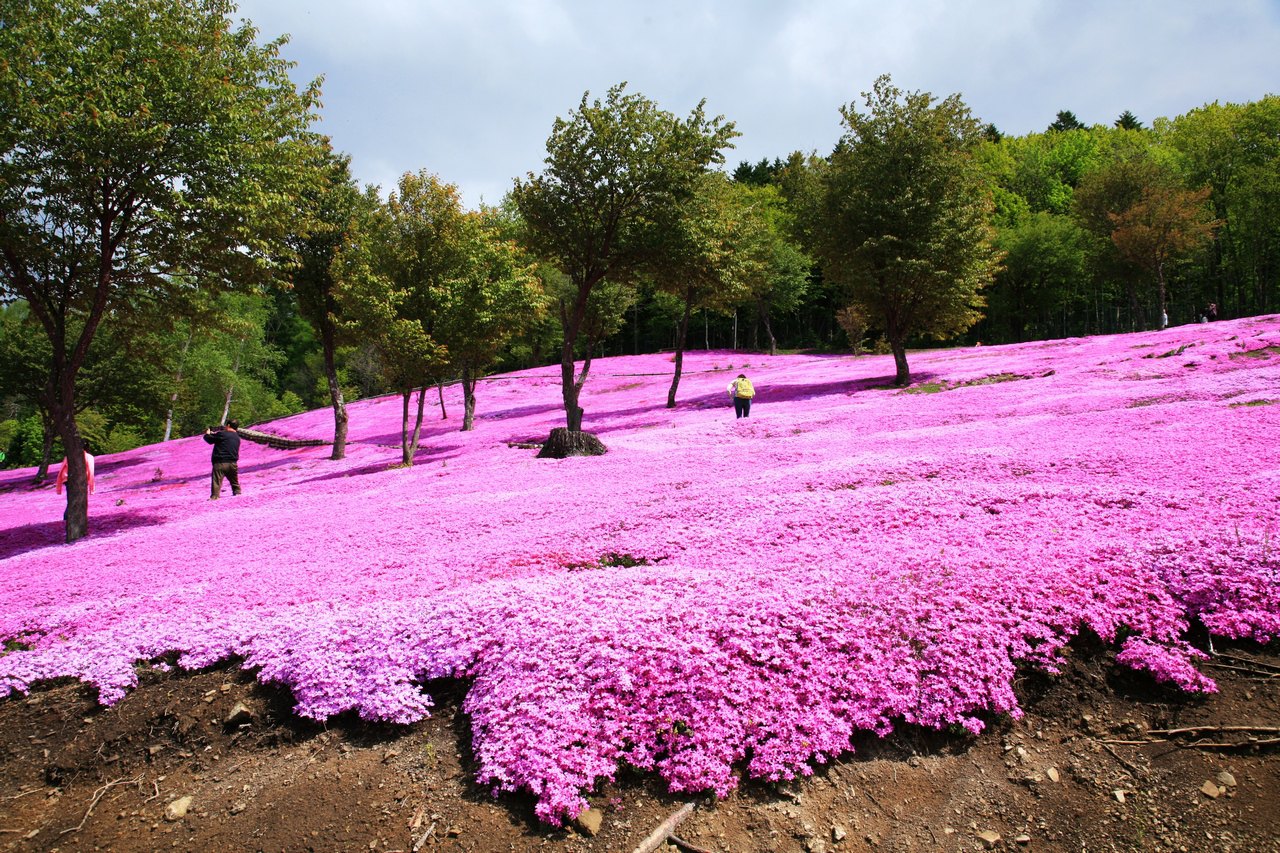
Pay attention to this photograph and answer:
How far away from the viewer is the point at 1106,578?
563cm

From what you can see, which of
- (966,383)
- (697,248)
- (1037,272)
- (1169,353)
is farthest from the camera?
(1037,272)

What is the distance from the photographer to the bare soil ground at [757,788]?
3643 millimetres

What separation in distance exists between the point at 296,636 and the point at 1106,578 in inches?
292

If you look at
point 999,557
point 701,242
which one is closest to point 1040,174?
point 701,242

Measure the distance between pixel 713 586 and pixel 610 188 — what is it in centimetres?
1994

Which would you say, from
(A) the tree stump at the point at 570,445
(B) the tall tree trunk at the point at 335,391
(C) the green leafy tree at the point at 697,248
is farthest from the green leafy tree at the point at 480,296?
(B) the tall tree trunk at the point at 335,391

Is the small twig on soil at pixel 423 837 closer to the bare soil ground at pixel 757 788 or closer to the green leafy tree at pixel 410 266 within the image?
the bare soil ground at pixel 757 788

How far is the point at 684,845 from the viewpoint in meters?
3.59

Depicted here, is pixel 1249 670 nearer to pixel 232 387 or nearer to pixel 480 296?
pixel 480 296

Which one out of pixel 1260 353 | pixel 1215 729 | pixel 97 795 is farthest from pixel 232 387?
pixel 1260 353

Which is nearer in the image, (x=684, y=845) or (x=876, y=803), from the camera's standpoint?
(x=684, y=845)

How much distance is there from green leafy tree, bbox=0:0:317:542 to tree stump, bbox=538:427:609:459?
894 centimetres

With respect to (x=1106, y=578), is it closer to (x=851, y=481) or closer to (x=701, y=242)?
(x=851, y=481)

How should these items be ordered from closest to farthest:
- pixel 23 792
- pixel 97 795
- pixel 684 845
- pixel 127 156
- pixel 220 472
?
pixel 684 845
pixel 97 795
pixel 23 792
pixel 127 156
pixel 220 472
